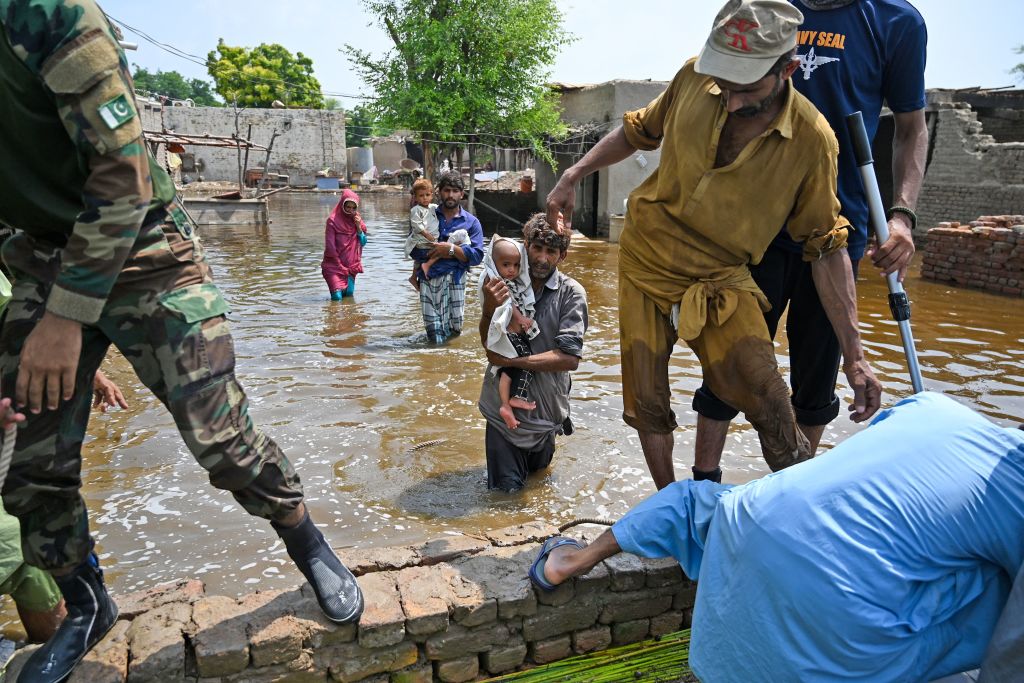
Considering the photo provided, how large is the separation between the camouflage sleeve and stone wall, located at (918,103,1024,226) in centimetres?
1649

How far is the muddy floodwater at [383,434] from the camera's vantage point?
Answer: 3449 mm

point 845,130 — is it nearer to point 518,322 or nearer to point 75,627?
point 518,322

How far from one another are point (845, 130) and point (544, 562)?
2.04 m

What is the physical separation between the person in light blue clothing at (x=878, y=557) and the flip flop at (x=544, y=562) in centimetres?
67

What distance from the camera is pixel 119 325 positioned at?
1.86 metres

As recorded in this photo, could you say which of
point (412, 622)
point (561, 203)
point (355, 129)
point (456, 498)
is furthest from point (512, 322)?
point (355, 129)

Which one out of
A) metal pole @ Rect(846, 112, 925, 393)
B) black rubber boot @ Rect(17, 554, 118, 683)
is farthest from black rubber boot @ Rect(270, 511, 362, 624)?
metal pole @ Rect(846, 112, 925, 393)

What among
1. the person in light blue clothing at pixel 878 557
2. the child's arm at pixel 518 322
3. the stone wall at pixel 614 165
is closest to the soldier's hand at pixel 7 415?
the person in light blue clothing at pixel 878 557

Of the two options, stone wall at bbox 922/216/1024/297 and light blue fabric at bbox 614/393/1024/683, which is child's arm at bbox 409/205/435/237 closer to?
light blue fabric at bbox 614/393/1024/683

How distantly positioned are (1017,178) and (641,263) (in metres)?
15.1

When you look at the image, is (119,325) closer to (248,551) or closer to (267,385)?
(248,551)

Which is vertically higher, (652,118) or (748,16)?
(748,16)

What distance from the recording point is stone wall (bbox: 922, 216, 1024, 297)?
10.1m

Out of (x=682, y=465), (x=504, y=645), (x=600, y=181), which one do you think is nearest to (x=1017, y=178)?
(x=600, y=181)
